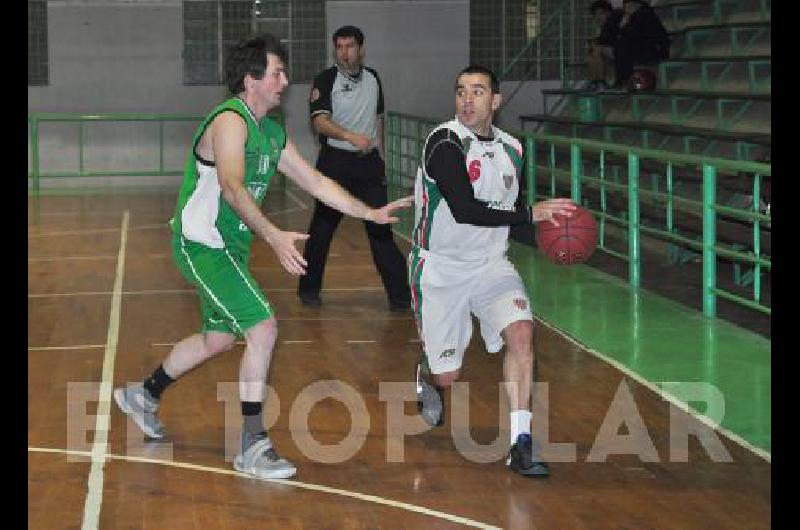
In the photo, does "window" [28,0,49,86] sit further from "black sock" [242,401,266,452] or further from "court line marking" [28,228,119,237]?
"black sock" [242,401,266,452]

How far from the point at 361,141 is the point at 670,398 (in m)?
3.83

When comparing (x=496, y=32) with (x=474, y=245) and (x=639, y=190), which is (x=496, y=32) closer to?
(x=639, y=190)

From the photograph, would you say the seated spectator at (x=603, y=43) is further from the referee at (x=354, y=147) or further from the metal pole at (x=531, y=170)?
the referee at (x=354, y=147)

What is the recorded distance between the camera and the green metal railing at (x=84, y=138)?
26469mm

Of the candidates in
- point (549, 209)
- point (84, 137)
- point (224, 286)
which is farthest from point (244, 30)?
point (549, 209)

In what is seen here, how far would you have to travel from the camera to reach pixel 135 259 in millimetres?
17016

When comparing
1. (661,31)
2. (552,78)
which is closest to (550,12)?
(552,78)

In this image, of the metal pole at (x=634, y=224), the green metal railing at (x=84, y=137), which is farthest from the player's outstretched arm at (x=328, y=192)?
the green metal railing at (x=84, y=137)

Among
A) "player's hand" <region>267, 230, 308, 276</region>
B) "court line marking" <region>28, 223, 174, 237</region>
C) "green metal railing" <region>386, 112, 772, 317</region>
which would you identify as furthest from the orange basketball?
"court line marking" <region>28, 223, 174, 237</region>

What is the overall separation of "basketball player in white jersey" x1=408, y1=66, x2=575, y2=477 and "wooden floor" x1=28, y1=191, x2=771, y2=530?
0.45 meters

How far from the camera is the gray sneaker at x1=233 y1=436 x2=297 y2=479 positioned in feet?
24.9

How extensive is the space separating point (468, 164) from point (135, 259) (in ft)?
31.6

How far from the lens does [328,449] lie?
8.20m
